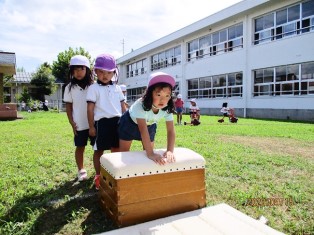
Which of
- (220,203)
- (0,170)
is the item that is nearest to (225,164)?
(220,203)

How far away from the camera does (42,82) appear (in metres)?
35.3

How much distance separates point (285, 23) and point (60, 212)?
17.0 metres

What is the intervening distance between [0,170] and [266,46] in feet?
54.5

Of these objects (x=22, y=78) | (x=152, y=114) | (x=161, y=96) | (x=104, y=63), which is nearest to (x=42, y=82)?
(x=22, y=78)

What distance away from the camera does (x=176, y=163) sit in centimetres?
252

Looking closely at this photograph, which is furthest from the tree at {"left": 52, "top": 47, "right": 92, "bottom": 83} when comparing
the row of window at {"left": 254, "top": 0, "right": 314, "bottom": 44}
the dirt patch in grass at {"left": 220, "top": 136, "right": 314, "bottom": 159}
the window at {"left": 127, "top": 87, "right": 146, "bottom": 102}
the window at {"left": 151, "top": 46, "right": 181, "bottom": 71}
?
the dirt patch in grass at {"left": 220, "top": 136, "right": 314, "bottom": 159}

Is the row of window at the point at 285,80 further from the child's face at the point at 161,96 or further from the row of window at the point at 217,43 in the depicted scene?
the child's face at the point at 161,96

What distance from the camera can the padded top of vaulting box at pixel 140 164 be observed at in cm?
233

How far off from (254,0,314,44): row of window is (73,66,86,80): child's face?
14.9m

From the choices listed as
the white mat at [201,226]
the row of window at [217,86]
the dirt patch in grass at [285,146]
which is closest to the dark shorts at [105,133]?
the white mat at [201,226]

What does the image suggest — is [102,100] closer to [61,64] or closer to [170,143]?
[170,143]

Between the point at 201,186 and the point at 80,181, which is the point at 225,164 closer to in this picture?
the point at 201,186

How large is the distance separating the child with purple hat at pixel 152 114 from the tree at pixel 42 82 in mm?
34991

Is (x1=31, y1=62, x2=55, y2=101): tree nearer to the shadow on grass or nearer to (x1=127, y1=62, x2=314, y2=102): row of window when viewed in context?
(x1=127, y1=62, x2=314, y2=102): row of window
